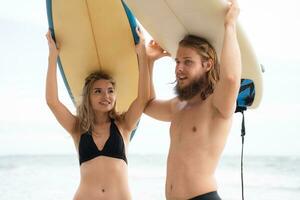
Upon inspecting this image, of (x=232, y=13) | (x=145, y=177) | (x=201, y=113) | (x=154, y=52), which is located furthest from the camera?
(x=145, y=177)

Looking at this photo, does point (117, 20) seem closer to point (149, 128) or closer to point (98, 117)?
point (98, 117)

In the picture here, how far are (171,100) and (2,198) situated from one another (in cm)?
531

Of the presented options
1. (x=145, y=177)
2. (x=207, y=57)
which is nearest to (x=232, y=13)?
(x=207, y=57)

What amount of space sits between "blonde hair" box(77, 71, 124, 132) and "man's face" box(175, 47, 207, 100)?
2.40 ft

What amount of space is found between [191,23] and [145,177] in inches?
286

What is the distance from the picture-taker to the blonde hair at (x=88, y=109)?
117 inches

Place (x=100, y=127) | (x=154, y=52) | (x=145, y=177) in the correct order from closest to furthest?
(x=154, y=52), (x=100, y=127), (x=145, y=177)

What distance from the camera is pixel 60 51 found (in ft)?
10.2

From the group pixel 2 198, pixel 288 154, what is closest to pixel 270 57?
pixel 288 154

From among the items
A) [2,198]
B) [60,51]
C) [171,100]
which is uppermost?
[60,51]

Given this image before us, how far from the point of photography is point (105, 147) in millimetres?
2902

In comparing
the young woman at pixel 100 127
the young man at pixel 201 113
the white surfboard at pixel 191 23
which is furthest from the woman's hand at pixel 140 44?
the young man at pixel 201 113

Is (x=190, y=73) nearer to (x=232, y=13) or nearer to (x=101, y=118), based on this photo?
(x=232, y=13)

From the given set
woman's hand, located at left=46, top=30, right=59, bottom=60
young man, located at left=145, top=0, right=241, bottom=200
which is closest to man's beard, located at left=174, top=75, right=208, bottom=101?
young man, located at left=145, top=0, right=241, bottom=200
